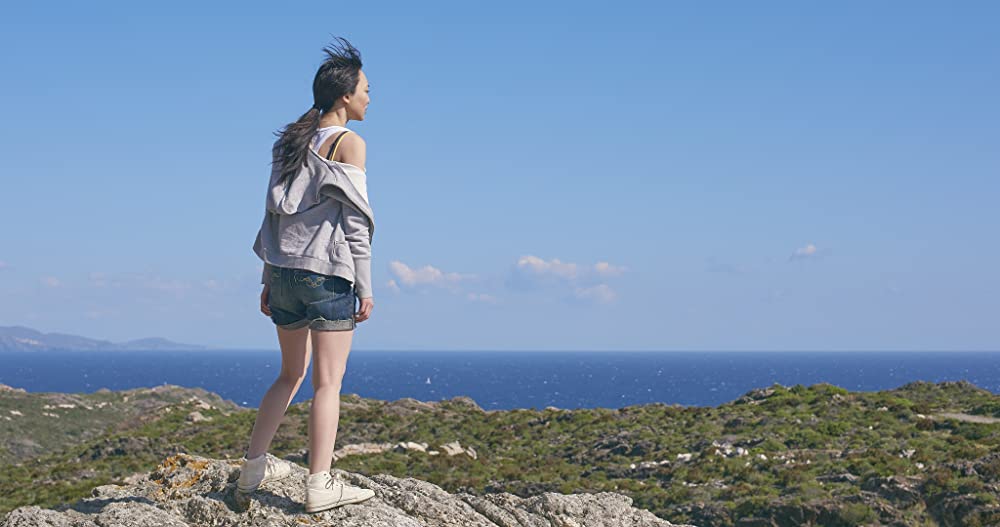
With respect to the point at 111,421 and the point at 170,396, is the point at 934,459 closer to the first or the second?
the point at 111,421

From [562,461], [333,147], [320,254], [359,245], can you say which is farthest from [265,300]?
[562,461]

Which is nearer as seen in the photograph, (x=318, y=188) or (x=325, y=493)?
(x=318, y=188)

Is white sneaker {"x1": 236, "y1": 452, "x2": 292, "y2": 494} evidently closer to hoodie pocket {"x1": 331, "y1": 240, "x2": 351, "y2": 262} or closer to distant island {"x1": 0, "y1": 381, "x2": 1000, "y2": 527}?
distant island {"x1": 0, "y1": 381, "x2": 1000, "y2": 527}

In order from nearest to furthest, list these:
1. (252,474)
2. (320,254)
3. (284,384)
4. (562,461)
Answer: (320,254), (284,384), (252,474), (562,461)

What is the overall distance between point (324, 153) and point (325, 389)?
1.78 meters

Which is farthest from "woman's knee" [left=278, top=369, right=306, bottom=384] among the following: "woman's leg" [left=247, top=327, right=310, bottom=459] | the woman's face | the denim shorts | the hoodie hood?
the woman's face

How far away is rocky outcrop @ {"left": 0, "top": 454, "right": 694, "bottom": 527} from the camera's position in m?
7.30

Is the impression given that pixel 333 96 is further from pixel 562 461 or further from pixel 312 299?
pixel 562 461

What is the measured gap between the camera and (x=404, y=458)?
37500 millimetres

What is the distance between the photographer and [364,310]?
7188 mm

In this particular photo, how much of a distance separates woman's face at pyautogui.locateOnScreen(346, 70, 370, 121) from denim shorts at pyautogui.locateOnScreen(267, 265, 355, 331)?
1.39m

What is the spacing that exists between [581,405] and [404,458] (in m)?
90.0

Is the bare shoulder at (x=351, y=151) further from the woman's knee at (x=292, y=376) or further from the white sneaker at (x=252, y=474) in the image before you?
the white sneaker at (x=252, y=474)

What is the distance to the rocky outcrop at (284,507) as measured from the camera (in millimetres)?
7305
